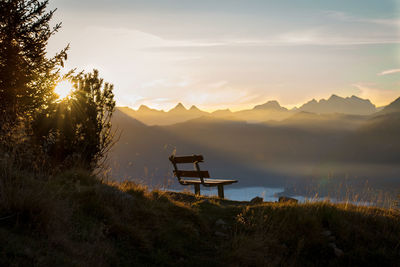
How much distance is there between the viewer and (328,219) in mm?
7207

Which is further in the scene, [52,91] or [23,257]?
[52,91]

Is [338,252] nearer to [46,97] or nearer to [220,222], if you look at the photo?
[220,222]

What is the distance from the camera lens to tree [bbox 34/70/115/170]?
8.86 metres

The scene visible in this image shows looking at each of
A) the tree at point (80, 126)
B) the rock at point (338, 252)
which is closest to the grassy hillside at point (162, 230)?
the rock at point (338, 252)

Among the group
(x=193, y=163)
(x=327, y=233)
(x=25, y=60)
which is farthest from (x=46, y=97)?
(x=327, y=233)

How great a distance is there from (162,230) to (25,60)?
728cm

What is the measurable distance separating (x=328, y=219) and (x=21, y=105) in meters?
8.67

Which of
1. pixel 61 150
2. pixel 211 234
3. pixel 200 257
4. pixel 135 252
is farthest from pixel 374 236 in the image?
pixel 61 150

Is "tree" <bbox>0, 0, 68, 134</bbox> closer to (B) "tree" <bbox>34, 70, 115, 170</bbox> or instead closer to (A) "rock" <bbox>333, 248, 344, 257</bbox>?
(B) "tree" <bbox>34, 70, 115, 170</bbox>

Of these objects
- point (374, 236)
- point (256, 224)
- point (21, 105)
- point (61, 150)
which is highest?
point (21, 105)

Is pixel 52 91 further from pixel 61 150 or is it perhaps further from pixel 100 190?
pixel 100 190

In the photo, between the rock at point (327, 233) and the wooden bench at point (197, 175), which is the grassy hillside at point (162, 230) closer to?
the rock at point (327, 233)

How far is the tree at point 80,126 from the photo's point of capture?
8.86m

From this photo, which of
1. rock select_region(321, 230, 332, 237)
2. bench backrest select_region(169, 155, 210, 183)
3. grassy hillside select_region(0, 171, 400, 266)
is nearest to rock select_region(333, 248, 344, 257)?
grassy hillside select_region(0, 171, 400, 266)
